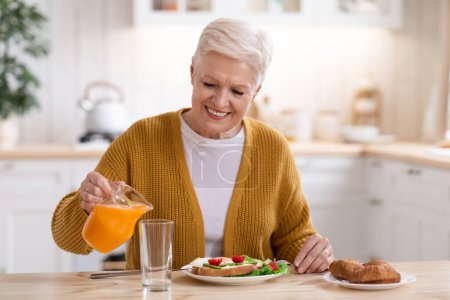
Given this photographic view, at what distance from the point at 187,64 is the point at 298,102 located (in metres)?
0.67

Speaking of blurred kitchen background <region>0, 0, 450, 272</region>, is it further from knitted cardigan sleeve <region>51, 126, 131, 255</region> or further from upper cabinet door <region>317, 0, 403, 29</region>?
knitted cardigan sleeve <region>51, 126, 131, 255</region>

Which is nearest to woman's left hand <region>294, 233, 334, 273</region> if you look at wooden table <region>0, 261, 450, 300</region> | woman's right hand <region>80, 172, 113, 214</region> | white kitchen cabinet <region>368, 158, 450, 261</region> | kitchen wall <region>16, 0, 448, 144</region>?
wooden table <region>0, 261, 450, 300</region>

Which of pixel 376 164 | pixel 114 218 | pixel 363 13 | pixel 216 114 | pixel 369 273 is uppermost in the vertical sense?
pixel 363 13

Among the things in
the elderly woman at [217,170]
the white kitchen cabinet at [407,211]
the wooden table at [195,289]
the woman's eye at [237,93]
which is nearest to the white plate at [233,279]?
the wooden table at [195,289]

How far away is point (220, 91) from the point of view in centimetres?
170

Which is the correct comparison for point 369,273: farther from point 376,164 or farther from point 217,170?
point 376,164

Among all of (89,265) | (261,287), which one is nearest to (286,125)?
(89,265)

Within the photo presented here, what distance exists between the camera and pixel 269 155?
1.87 meters

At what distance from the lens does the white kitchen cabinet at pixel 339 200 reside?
363 centimetres

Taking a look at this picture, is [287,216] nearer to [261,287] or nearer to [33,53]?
[261,287]

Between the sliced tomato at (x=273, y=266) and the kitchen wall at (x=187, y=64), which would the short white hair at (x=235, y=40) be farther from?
the kitchen wall at (x=187, y=64)

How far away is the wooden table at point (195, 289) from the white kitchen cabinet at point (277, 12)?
8.11 ft

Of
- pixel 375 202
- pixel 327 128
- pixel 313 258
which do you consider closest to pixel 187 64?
pixel 327 128

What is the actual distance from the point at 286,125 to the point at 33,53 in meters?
1.36
